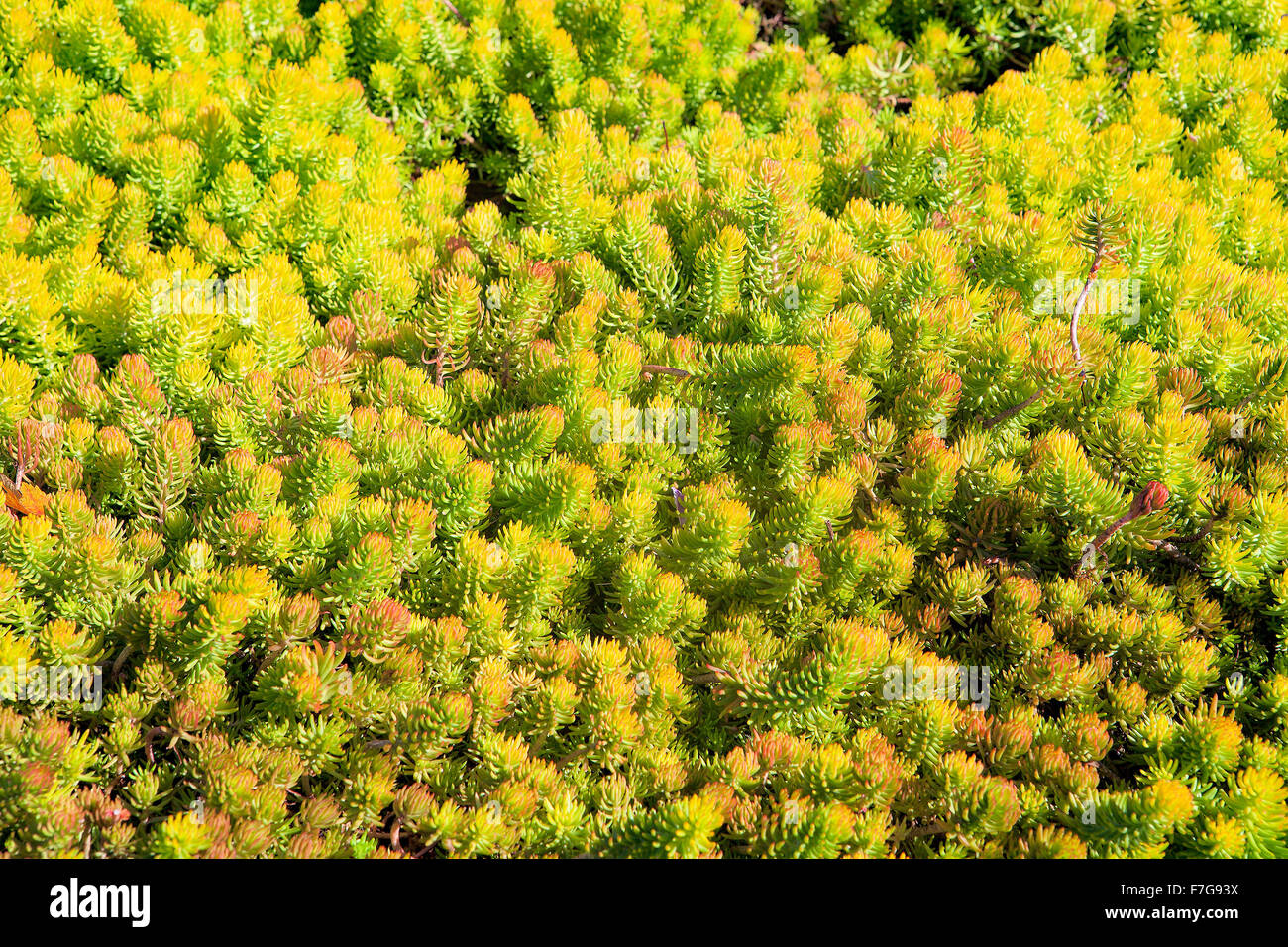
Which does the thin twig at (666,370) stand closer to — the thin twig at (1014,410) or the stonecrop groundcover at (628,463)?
the stonecrop groundcover at (628,463)

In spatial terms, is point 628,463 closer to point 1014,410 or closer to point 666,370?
point 666,370

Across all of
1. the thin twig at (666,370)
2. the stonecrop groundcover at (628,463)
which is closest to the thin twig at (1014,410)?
the stonecrop groundcover at (628,463)

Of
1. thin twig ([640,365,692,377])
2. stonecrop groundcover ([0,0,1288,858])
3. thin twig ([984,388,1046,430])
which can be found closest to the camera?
stonecrop groundcover ([0,0,1288,858])

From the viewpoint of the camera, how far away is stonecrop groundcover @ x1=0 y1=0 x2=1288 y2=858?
2.08m

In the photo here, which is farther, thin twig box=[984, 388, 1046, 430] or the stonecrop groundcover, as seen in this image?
thin twig box=[984, 388, 1046, 430]

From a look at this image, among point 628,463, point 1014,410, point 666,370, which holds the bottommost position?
point 628,463

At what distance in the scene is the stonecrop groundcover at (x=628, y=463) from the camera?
208 centimetres

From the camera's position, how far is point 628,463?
2666mm

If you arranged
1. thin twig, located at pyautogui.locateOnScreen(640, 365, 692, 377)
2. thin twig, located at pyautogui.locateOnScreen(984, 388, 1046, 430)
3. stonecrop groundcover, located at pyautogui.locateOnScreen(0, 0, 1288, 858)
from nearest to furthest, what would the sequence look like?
stonecrop groundcover, located at pyautogui.locateOnScreen(0, 0, 1288, 858)
thin twig, located at pyautogui.locateOnScreen(984, 388, 1046, 430)
thin twig, located at pyautogui.locateOnScreen(640, 365, 692, 377)

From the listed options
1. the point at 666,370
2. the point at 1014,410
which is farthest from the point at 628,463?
the point at 1014,410

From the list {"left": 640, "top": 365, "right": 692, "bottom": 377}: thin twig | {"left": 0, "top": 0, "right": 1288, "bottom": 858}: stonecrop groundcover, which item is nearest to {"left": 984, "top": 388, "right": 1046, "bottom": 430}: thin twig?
{"left": 0, "top": 0, "right": 1288, "bottom": 858}: stonecrop groundcover

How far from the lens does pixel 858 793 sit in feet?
6.73

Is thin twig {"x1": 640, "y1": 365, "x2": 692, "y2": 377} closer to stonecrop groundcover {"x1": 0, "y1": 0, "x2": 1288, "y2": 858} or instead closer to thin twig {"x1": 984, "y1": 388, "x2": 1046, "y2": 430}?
stonecrop groundcover {"x1": 0, "y1": 0, "x2": 1288, "y2": 858}
